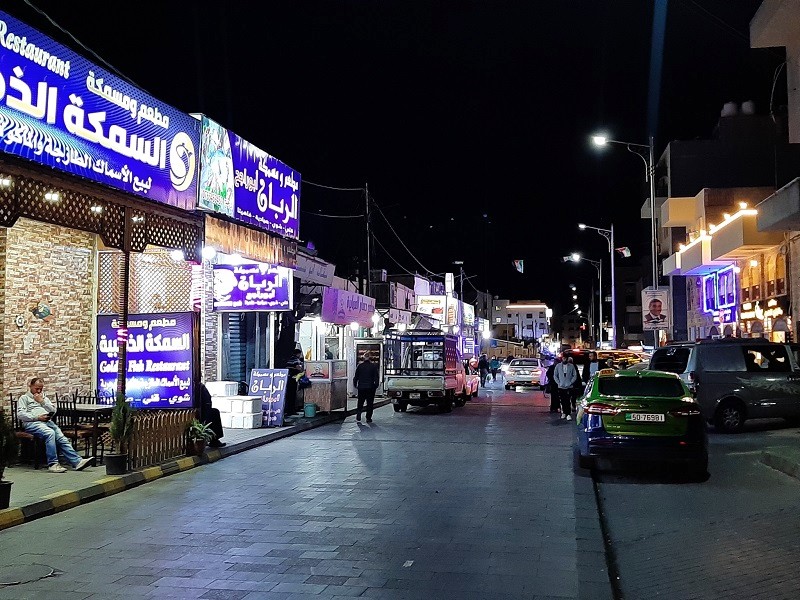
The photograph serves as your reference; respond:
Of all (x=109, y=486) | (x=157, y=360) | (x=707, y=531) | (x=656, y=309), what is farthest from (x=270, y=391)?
(x=656, y=309)

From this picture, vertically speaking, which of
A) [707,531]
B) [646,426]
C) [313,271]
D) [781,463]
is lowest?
[707,531]

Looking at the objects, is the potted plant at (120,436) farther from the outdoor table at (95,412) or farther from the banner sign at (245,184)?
the banner sign at (245,184)

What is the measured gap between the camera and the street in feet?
20.2

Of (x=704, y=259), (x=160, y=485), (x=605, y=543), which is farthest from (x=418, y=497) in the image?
(x=704, y=259)

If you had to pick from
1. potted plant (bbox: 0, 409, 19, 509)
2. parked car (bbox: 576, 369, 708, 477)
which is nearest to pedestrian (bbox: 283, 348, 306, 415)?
parked car (bbox: 576, 369, 708, 477)

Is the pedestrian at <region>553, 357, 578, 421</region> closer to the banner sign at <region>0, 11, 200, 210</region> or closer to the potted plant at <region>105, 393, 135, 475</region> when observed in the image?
the banner sign at <region>0, 11, 200, 210</region>

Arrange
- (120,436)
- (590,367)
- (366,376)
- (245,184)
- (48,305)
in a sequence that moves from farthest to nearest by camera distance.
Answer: (590,367)
(366,376)
(245,184)
(48,305)
(120,436)

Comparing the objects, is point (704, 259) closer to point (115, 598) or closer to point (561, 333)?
point (115, 598)

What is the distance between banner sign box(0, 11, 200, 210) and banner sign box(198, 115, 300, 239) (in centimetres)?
47

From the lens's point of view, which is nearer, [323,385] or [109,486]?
[109,486]

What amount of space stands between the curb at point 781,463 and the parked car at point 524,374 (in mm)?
22749

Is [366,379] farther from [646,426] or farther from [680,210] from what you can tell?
[680,210]

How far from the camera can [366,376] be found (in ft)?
63.6

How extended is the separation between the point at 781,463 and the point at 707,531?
14.9 ft
